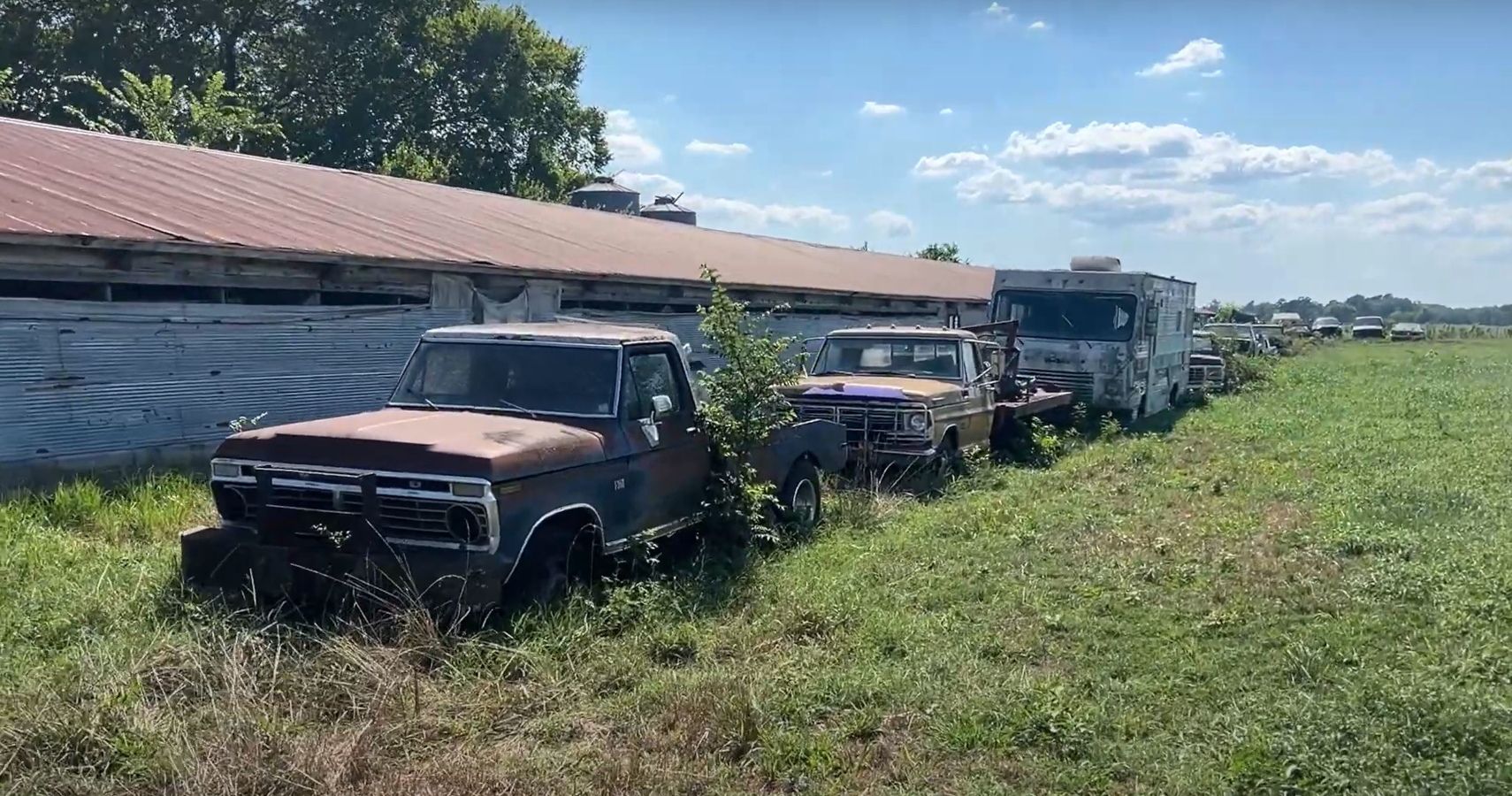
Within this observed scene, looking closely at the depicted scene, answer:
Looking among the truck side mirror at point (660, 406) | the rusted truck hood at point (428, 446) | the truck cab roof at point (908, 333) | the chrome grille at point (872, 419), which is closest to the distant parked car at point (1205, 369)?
the truck cab roof at point (908, 333)

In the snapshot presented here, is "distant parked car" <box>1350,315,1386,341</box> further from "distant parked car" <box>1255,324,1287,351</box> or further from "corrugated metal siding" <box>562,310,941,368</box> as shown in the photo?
"corrugated metal siding" <box>562,310,941,368</box>

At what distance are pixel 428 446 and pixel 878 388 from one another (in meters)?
6.33

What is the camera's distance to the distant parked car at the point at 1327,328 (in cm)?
6324

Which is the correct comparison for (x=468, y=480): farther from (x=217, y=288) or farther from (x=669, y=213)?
(x=669, y=213)

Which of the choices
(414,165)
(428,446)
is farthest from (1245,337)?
(428,446)

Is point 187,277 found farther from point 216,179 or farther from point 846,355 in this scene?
point 846,355

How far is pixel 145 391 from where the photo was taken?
10.4 meters

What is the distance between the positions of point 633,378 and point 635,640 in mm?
1861

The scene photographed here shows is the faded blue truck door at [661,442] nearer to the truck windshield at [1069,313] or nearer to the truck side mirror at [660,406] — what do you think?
the truck side mirror at [660,406]

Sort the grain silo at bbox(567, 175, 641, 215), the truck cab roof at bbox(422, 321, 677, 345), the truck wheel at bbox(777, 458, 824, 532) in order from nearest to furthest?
the truck cab roof at bbox(422, 321, 677, 345) → the truck wheel at bbox(777, 458, 824, 532) → the grain silo at bbox(567, 175, 641, 215)

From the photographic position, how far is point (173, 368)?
34.9ft

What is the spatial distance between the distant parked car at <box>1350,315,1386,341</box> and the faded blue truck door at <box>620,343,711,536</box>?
61.9 m

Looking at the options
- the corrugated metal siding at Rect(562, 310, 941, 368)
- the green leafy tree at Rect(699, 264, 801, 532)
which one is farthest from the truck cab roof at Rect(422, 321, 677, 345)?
the corrugated metal siding at Rect(562, 310, 941, 368)

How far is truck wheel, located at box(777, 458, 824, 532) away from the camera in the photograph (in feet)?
29.3
